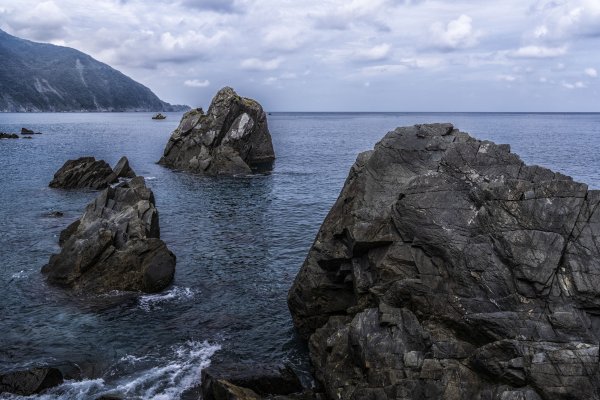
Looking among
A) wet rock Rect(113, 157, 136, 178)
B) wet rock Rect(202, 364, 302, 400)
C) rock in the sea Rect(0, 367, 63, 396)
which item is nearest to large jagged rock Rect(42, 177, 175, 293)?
rock in the sea Rect(0, 367, 63, 396)

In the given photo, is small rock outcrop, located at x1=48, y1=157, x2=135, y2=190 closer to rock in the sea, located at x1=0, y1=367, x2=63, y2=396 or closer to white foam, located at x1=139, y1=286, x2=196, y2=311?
white foam, located at x1=139, y1=286, x2=196, y2=311

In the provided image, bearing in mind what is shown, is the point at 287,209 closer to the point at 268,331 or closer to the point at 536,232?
the point at 268,331

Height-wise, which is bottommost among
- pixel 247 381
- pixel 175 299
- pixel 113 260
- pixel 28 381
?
pixel 175 299

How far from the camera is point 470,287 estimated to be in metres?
21.9

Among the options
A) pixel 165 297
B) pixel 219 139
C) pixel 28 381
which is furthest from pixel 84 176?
pixel 28 381

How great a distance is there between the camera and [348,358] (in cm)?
2327

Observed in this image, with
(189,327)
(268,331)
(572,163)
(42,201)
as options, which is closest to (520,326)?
(268,331)

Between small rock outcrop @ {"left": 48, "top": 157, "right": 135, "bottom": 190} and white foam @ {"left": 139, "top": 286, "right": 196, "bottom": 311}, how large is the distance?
45553 millimetres

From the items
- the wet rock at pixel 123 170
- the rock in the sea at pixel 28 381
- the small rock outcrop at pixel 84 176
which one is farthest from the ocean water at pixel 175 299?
the wet rock at pixel 123 170

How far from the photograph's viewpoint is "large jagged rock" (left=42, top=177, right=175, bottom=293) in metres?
37.6

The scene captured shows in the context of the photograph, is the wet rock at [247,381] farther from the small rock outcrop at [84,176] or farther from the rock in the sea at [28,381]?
the small rock outcrop at [84,176]

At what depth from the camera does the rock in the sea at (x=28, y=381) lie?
24.5 m

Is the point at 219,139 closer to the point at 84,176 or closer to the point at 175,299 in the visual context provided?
the point at 84,176

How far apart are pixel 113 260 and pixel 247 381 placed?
19211 mm
